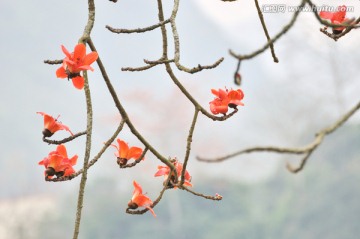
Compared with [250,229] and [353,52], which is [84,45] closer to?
[250,229]

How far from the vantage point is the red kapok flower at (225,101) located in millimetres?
847

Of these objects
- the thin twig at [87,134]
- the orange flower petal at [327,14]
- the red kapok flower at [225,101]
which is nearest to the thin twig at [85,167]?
the thin twig at [87,134]

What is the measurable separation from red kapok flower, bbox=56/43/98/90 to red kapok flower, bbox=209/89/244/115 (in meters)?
0.18

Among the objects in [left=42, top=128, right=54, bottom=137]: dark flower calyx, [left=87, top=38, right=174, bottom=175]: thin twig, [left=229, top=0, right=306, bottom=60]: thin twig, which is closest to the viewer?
[left=229, top=0, right=306, bottom=60]: thin twig

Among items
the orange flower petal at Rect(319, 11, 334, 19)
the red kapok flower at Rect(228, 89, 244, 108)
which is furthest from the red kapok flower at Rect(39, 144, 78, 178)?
the orange flower petal at Rect(319, 11, 334, 19)

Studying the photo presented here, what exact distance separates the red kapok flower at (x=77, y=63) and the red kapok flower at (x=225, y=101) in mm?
184

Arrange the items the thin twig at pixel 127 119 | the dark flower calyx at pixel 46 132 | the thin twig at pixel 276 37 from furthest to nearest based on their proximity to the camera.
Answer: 1. the dark flower calyx at pixel 46 132
2. the thin twig at pixel 127 119
3. the thin twig at pixel 276 37

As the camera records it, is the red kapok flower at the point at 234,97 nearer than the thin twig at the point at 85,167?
No

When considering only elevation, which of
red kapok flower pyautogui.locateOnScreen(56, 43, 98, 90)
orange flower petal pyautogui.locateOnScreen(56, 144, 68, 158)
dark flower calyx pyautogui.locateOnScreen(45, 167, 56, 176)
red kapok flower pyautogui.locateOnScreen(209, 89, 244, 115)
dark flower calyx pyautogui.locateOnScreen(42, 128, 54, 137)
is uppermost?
red kapok flower pyautogui.locateOnScreen(56, 43, 98, 90)

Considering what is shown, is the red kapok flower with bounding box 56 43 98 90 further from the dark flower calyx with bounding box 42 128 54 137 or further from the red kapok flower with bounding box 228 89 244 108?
the red kapok flower with bounding box 228 89 244 108

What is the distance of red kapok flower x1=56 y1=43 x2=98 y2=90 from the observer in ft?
2.43

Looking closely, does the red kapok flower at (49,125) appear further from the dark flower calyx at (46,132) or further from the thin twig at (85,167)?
the thin twig at (85,167)

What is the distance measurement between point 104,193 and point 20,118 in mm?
13358

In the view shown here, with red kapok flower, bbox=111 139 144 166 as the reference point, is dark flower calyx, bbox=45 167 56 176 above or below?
below
